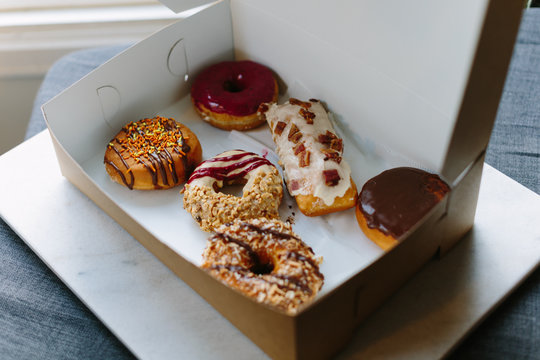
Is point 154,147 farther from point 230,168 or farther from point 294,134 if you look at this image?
point 294,134

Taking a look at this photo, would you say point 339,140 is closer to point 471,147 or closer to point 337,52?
point 337,52

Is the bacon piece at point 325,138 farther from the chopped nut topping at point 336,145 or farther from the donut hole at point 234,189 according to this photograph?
the donut hole at point 234,189

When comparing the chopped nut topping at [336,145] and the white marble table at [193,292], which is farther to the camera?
the chopped nut topping at [336,145]

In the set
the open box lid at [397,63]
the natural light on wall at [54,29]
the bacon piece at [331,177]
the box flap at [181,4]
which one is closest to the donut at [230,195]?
the bacon piece at [331,177]

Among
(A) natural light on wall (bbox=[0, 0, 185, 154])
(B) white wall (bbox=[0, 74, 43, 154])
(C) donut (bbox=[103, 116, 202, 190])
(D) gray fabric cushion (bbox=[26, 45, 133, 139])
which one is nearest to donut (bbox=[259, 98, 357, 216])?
(C) donut (bbox=[103, 116, 202, 190])

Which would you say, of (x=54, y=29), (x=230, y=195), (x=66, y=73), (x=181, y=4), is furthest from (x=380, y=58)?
(x=54, y=29)

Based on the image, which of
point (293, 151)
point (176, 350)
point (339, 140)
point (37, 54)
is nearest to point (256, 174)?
point (293, 151)
